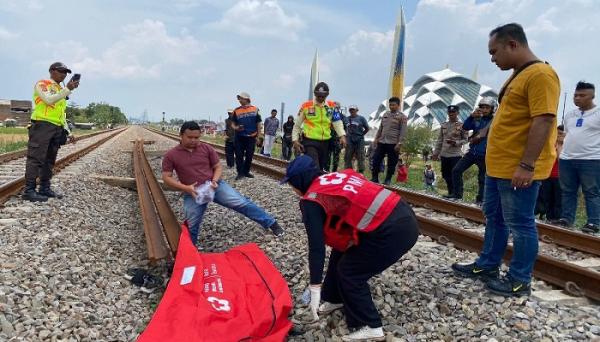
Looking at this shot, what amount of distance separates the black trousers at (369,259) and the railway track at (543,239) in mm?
1582

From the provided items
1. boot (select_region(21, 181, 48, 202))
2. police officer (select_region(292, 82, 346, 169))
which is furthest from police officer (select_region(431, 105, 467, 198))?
boot (select_region(21, 181, 48, 202))

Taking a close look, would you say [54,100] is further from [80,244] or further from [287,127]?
[287,127]

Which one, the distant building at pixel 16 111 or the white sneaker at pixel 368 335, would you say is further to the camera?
the distant building at pixel 16 111

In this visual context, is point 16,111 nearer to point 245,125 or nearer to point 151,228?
point 245,125

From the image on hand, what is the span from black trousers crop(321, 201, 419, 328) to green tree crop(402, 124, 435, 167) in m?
24.5

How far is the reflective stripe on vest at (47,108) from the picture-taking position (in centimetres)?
607

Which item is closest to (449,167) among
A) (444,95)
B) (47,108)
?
(47,108)

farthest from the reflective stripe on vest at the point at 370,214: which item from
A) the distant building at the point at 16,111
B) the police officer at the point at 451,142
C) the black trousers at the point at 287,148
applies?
the distant building at the point at 16,111

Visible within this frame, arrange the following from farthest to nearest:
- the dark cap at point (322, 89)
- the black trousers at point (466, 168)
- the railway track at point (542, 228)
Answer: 1. the black trousers at point (466, 168)
2. the dark cap at point (322, 89)
3. the railway track at point (542, 228)

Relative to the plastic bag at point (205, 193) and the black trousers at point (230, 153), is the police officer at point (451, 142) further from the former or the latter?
the black trousers at point (230, 153)

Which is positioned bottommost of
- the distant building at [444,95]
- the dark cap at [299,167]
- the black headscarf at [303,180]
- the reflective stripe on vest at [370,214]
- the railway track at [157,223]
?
the railway track at [157,223]

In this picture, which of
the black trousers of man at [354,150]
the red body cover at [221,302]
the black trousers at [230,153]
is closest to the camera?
the red body cover at [221,302]

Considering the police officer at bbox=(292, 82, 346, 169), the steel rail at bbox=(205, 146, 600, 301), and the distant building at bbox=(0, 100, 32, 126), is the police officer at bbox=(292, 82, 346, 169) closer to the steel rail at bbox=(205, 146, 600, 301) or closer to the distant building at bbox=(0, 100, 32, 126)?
the steel rail at bbox=(205, 146, 600, 301)

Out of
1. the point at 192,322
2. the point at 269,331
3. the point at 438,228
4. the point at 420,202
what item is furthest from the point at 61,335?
the point at 420,202
